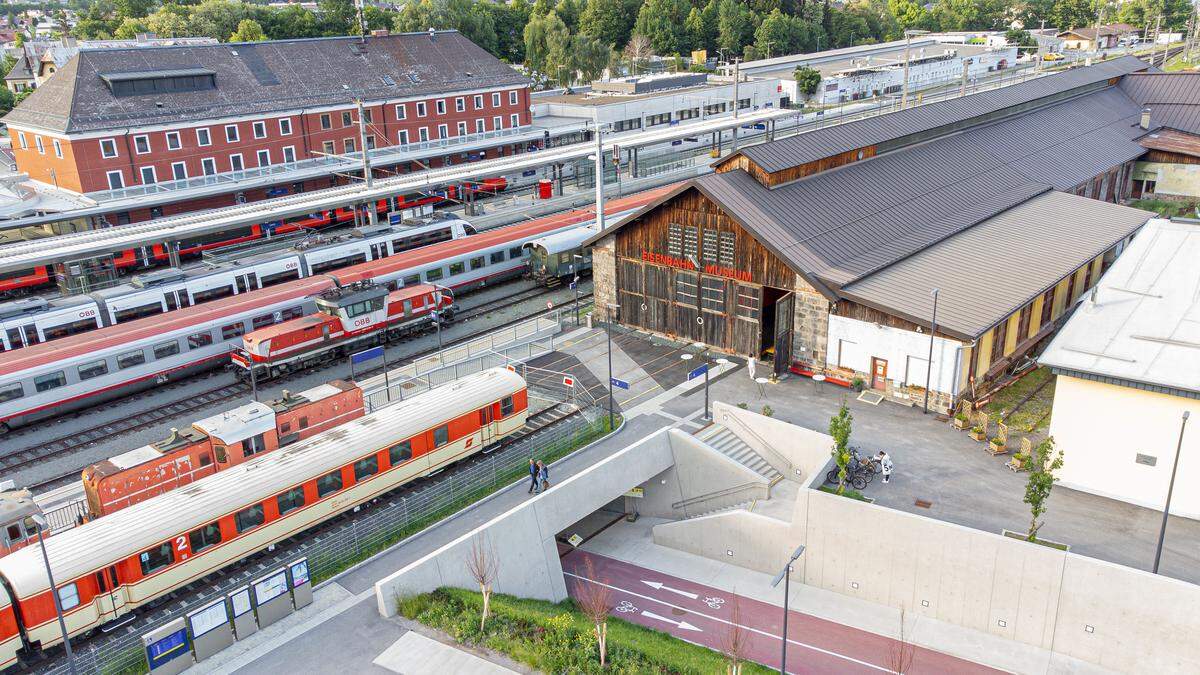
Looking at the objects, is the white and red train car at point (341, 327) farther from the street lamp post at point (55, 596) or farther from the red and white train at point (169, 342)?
the street lamp post at point (55, 596)

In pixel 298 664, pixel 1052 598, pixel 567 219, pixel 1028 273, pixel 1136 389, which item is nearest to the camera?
pixel 298 664

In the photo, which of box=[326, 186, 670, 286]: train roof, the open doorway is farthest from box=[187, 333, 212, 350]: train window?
the open doorway

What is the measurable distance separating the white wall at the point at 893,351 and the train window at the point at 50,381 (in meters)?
35.1

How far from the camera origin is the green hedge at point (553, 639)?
22.3 meters

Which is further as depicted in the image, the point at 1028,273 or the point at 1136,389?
the point at 1028,273

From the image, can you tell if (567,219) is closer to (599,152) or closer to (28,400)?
(599,152)

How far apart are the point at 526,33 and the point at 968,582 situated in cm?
11347

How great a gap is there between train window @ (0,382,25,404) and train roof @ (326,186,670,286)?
15744 mm

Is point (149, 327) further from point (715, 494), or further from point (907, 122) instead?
point (907, 122)

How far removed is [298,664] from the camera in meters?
23.3

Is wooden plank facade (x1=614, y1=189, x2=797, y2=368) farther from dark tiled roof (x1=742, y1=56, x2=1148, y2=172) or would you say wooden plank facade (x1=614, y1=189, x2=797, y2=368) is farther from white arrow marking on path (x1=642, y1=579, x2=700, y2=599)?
white arrow marking on path (x1=642, y1=579, x2=700, y2=599)

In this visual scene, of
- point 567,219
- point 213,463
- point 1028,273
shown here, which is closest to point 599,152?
point 567,219

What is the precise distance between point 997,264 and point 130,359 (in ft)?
138

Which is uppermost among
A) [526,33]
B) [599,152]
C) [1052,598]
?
[526,33]
